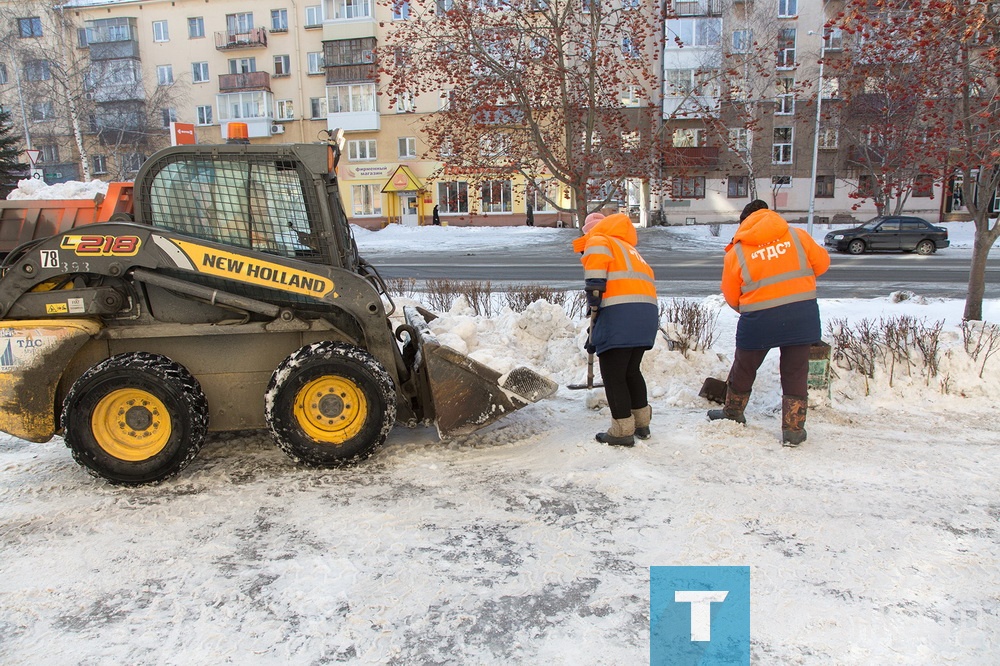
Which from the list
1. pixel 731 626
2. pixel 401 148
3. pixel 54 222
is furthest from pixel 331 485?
pixel 401 148

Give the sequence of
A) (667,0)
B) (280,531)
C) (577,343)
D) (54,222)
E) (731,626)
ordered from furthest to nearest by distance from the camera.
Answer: (667,0), (577,343), (54,222), (280,531), (731,626)

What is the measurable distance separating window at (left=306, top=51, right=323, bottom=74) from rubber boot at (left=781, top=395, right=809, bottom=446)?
42554mm

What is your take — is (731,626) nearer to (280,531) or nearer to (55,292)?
(280,531)

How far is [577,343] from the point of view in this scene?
7.01m

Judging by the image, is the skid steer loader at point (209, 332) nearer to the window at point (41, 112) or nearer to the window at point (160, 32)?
the window at point (41, 112)

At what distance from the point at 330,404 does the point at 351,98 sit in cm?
4020

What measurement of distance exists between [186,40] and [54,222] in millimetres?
45249

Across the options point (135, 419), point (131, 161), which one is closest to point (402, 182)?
point (131, 161)

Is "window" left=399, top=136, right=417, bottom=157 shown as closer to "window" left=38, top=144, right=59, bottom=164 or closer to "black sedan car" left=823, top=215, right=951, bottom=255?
"window" left=38, top=144, right=59, bottom=164

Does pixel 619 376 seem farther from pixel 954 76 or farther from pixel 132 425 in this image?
pixel 954 76

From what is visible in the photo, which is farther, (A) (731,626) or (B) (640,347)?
(B) (640,347)

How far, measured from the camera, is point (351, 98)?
4112 centimetres

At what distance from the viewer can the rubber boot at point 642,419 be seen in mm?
5020
